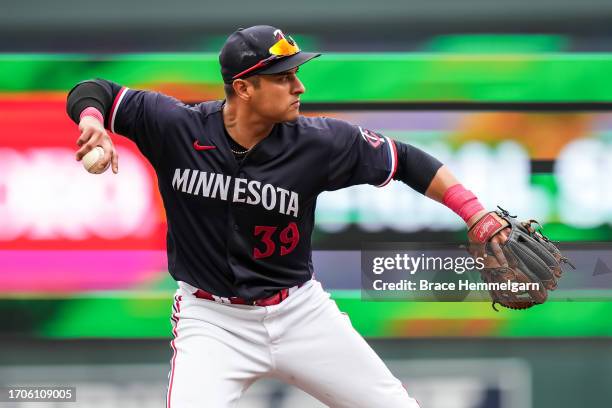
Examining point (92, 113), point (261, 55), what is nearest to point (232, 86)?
point (261, 55)

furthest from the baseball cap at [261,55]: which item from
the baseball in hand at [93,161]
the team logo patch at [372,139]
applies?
the baseball in hand at [93,161]

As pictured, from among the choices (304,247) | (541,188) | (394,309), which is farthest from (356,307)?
(304,247)

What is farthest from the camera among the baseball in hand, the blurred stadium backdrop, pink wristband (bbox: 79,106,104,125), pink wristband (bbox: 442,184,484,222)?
the blurred stadium backdrop

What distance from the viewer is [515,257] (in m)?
3.19

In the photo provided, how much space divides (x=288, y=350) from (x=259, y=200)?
47 centimetres

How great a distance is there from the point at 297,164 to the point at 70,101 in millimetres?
737

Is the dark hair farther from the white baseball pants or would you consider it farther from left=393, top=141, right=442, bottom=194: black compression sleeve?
the white baseball pants

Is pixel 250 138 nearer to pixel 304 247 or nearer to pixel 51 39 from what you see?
pixel 304 247

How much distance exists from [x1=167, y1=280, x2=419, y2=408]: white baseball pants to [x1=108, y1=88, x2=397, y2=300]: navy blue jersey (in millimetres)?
79

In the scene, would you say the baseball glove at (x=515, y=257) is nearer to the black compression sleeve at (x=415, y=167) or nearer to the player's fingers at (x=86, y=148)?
the black compression sleeve at (x=415, y=167)

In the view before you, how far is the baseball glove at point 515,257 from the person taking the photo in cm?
313

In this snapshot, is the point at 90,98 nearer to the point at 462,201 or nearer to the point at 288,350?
the point at 288,350

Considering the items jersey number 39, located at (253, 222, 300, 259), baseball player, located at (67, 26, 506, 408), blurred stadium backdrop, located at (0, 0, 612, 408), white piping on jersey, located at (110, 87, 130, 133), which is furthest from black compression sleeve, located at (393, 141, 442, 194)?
blurred stadium backdrop, located at (0, 0, 612, 408)

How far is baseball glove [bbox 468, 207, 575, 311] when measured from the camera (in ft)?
10.3
